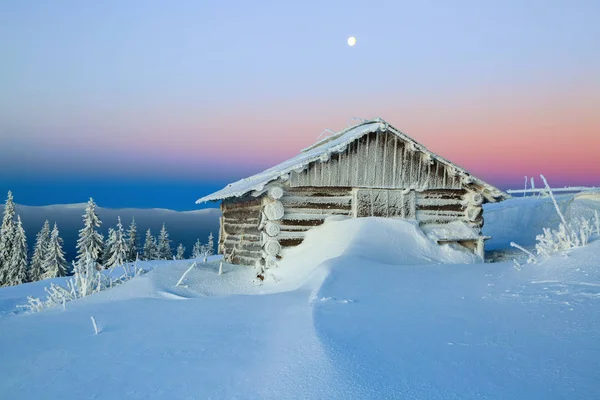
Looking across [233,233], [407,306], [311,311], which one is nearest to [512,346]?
[407,306]

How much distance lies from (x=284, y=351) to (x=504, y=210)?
88.7ft

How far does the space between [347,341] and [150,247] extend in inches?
2008

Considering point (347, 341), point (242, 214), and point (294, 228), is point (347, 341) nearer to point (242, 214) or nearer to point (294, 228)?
point (294, 228)

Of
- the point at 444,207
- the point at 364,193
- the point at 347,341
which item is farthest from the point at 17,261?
the point at 347,341

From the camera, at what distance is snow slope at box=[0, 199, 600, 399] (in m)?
3.67

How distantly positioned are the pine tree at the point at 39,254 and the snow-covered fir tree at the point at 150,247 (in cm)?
999

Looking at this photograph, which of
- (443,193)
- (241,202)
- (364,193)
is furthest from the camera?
(241,202)

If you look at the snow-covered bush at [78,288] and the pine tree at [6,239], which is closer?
the snow-covered bush at [78,288]

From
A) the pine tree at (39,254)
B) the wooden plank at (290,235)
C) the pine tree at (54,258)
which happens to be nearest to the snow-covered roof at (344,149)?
the wooden plank at (290,235)

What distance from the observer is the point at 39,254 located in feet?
145

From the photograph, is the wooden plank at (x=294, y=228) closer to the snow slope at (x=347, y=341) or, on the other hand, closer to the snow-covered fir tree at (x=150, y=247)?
the snow slope at (x=347, y=341)

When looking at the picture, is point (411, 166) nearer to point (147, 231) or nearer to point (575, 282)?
point (575, 282)

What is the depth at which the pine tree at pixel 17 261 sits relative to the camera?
3956cm

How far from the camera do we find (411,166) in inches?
570
